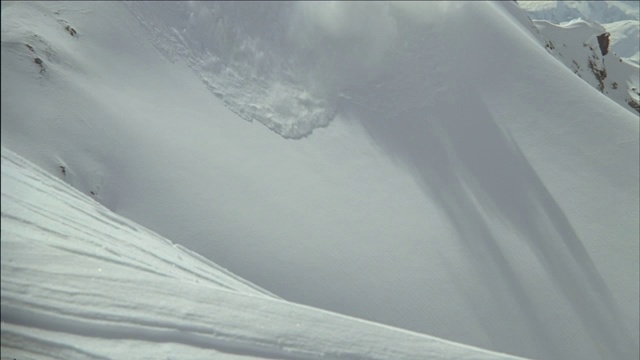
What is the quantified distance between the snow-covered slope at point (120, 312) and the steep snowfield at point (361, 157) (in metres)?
1.99

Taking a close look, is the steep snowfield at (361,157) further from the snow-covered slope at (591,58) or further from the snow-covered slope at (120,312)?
the snow-covered slope at (591,58)

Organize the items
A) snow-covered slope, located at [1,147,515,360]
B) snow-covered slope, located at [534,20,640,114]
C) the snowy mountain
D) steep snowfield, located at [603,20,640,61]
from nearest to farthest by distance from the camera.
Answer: snow-covered slope, located at [1,147,515,360] → the snowy mountain → snow-covered slope, located at [534,20,640,114] → steep snowfield, located at [603,20,640,61]

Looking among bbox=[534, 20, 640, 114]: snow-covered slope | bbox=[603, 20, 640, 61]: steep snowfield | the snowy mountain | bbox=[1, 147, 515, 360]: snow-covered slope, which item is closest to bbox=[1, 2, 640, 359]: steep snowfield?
bbox=[1, 147, 515, 360]: snow-covered slope

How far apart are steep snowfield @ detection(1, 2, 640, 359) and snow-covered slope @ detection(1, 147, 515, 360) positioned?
199 cm

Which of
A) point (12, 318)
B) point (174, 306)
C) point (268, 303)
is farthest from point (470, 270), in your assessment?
point (12, 318)

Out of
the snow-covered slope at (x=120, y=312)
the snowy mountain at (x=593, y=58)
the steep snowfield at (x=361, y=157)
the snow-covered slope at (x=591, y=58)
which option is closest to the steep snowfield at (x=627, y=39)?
the snowy mountain at (x=593, y=58)

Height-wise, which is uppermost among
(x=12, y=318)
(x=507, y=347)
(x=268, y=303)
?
(x=12, y=318)

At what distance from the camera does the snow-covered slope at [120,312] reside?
2.79 meters

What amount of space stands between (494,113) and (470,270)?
3.18 m

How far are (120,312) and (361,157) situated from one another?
16.6 ft

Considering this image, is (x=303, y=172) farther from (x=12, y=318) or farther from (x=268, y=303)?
(x=12, y=318)

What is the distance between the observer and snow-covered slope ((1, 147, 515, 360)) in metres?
2.79

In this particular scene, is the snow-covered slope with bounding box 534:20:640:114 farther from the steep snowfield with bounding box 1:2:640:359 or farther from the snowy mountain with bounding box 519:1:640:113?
the steep snowfield with bounding box 1:2:640:359

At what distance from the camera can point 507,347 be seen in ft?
21.3
